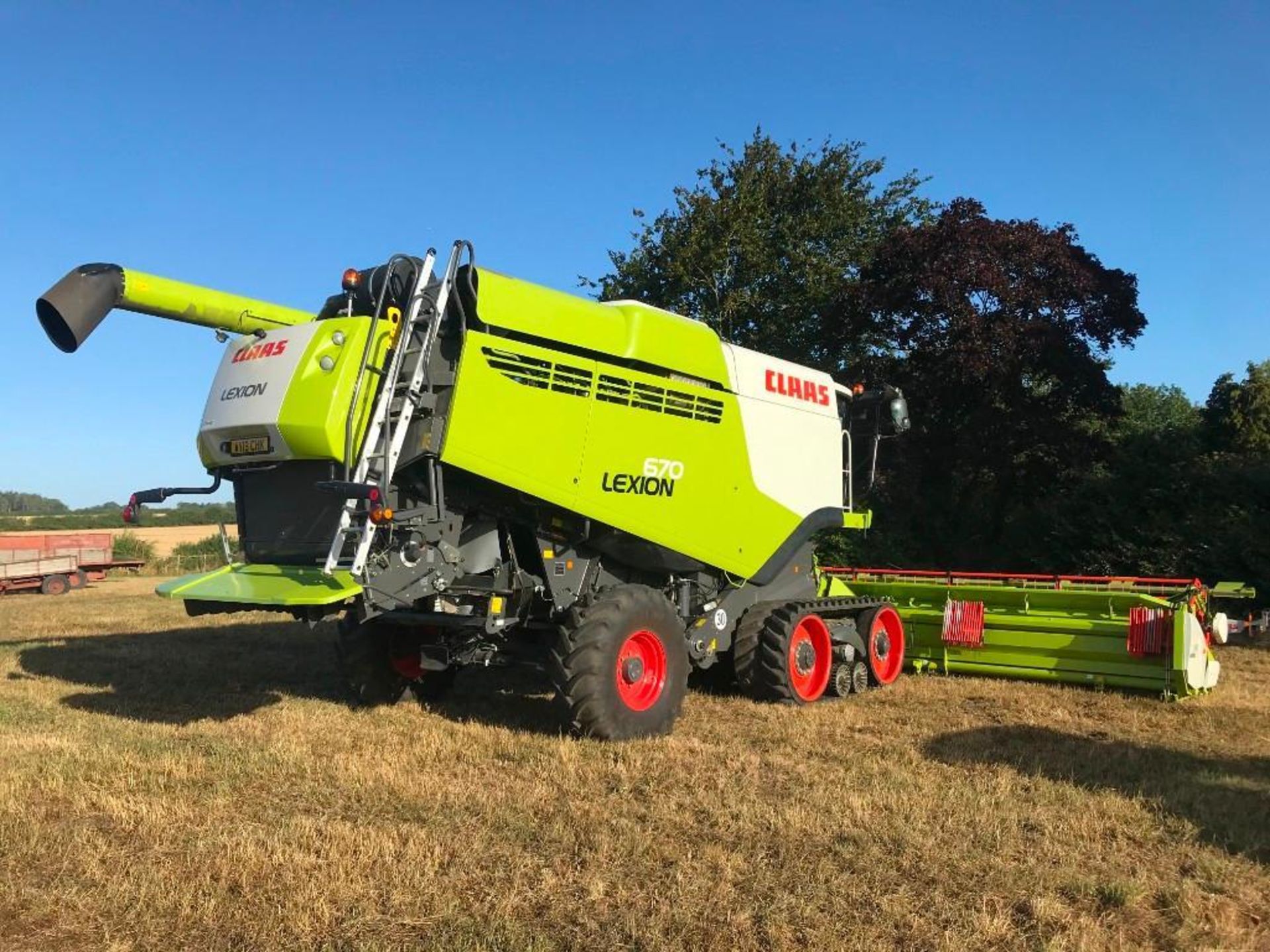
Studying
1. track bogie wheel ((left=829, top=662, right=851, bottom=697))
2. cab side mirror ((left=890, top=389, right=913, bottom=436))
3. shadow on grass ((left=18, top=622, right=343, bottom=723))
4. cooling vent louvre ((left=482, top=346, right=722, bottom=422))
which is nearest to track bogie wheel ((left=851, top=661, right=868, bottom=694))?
track bogie wheel ((left=829, top=662, right=851, bottom=697))

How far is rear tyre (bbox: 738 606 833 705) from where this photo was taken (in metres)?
8.30

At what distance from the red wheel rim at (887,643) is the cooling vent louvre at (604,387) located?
3264 mm

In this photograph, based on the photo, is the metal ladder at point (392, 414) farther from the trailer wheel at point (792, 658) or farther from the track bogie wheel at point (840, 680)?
the track bogie wheel at point (840, 680)

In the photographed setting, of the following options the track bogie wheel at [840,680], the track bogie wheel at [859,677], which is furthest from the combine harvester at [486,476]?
the track bogie wheel at [859,677]

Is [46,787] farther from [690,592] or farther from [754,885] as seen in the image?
[690,592]

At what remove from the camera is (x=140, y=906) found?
147 inches

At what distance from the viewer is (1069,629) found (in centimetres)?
920

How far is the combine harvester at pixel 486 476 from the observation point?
20.0 ft

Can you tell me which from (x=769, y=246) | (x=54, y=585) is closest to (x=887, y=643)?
(x=769, y=246)

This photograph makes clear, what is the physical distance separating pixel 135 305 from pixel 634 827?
4991 mm

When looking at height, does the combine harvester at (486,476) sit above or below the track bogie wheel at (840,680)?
above

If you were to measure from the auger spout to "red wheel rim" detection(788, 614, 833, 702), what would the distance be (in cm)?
496

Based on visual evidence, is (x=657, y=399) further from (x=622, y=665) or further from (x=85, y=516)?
(x=85, y=516)

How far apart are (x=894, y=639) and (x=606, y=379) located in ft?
Result: 15.7
